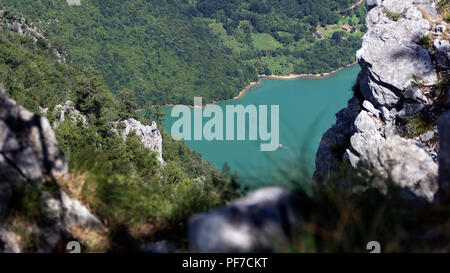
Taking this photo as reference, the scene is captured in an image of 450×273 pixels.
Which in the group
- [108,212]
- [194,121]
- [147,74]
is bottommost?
[108,212]

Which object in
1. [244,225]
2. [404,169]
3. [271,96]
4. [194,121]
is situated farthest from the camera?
[271,96]

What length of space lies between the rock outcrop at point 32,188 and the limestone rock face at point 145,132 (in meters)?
25.0

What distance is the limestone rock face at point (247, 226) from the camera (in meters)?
2.24

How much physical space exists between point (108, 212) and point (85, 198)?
0.75 feet

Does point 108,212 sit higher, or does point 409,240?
point 108,212

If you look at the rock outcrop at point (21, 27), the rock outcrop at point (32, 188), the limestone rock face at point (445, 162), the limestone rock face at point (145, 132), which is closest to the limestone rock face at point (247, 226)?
the limestone rock face at point (445, 162)

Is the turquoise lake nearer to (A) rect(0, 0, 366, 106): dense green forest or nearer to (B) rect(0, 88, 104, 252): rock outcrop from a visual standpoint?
(A) rect(0, 0, 366, 106): dense green forest

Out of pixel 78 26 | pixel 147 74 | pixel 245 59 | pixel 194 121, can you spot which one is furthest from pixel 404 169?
pixel 245 59

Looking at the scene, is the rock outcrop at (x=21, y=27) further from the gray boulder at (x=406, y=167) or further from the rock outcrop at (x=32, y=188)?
the gray boulder at (x=406, y=167)

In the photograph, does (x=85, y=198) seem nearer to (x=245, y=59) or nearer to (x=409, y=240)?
(x=409, y=240)

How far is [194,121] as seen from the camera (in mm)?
66438

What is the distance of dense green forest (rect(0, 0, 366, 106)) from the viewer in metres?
85.8

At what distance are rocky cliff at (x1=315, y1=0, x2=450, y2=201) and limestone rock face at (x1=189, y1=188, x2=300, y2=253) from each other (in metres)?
4.91

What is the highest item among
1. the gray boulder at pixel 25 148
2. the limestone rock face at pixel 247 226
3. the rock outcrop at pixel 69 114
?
the rock outcrop at pixel 69 114
